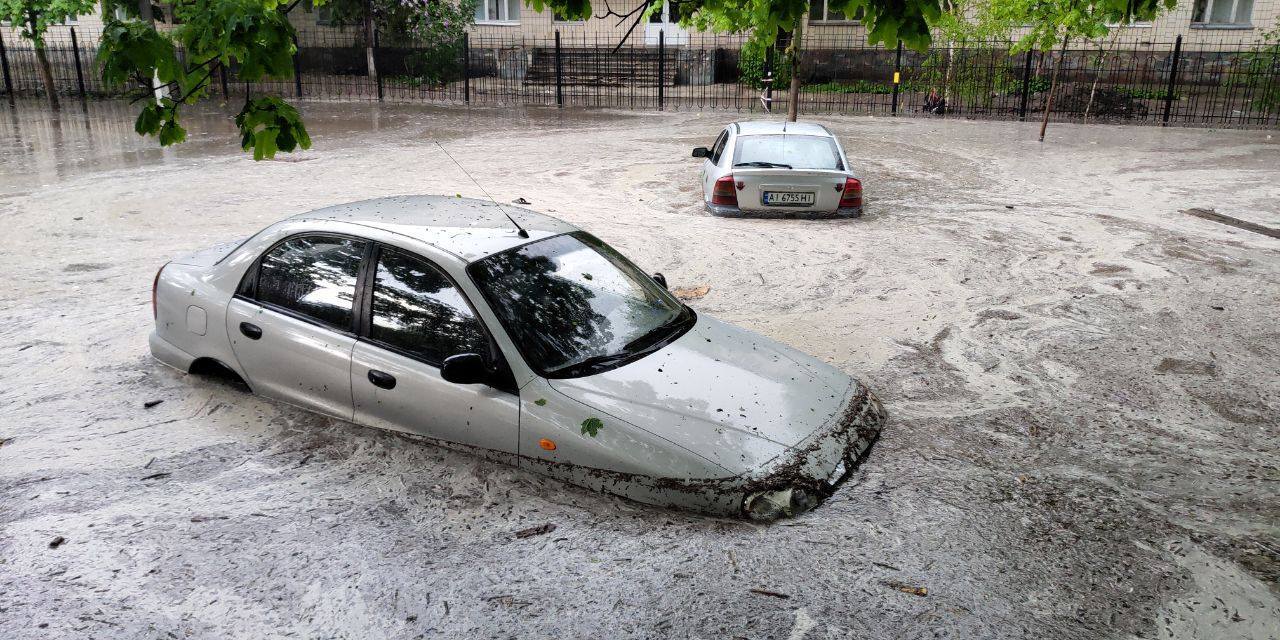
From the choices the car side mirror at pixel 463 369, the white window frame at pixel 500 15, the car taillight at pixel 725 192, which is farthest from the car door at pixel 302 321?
the white window frame at pixel 500 15

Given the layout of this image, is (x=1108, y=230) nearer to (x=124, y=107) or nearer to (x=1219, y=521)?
(x=1219, y=521)

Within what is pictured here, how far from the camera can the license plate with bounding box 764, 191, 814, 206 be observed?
421 inches

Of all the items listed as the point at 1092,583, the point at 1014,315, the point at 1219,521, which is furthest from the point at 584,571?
the point at 1014,315

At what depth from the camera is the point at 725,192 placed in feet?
35.8

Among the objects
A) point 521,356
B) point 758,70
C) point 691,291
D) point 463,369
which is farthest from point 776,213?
point 758,70

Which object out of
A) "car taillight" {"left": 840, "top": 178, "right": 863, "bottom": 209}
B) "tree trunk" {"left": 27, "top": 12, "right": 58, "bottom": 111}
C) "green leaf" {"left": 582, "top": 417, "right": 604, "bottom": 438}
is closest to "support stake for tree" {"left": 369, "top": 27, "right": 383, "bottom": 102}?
"tree trunk" {"left": 27, "top": 12, "right": 58, "bottom": 111}

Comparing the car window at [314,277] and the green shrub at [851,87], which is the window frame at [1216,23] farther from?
the car window at [314,277]

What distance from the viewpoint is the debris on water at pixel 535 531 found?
13.6ft

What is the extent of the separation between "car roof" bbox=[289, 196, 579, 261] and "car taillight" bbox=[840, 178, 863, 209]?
19.7 ft

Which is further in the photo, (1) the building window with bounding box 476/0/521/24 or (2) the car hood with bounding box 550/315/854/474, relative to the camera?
(1) the building window with bounding box 476/0/521/24

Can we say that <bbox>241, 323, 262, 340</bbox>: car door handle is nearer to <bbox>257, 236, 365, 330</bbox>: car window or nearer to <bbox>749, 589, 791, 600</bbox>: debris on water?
<bbox>257, 236, 365, 330</bbox>: car window

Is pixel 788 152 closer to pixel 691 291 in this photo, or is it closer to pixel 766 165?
pixel 766 165

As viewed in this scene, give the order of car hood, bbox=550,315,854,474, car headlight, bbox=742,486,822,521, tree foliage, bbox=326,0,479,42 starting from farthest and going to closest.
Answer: tree foliage, bbox=326,0,479,42 → car hood, bbox=550,315,854,474 → car headlight, bbox=742,486,822,521

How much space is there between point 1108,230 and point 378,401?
9.06m
